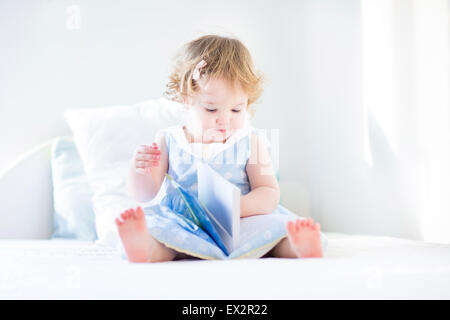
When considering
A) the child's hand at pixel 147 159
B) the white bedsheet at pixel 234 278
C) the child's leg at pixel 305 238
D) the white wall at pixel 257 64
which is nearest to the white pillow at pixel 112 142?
the white wall at pixel 257 64

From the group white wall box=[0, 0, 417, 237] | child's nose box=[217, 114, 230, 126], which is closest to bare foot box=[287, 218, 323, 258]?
child's nose box=[217, 114, 230, 126]

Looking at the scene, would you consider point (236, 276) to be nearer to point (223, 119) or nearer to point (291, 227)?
point (291, 227)

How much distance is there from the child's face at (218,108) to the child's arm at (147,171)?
11cm

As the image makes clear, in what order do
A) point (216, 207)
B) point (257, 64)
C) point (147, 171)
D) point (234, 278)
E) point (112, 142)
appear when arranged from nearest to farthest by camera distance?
point (234, 278)
point (216, 207)
point (147, 171)
point (112, 142)
point (257, 64)

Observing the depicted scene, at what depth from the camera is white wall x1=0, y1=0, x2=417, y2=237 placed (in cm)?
167

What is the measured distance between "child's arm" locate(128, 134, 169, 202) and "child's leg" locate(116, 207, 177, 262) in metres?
0.22

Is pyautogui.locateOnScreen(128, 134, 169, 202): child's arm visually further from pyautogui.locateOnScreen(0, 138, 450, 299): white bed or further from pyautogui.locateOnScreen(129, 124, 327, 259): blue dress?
pyautogui.locateOnScreen(0, 138, 450, 299): white bed

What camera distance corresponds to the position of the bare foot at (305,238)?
2.72 ft

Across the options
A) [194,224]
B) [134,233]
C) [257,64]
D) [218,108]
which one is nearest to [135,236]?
[134,233]

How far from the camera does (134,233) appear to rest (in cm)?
83

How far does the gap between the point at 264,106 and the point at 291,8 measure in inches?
15.2

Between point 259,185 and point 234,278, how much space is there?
1.55 ft

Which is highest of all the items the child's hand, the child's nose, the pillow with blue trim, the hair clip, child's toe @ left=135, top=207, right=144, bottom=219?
the hair clip
